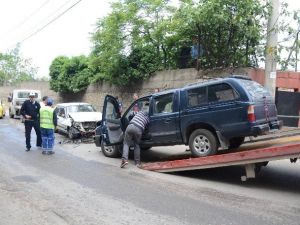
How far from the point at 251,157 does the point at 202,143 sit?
1.72m

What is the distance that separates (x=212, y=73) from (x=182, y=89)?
7186 mm

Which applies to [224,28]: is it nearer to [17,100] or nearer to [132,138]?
[132,138]

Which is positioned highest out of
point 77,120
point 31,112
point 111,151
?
point 31,112

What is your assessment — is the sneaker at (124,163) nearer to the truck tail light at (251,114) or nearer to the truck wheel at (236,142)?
the truck wheel at (236,142)

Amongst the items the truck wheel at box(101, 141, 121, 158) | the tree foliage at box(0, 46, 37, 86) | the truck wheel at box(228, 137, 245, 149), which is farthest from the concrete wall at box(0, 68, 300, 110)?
the tree foliage at box(0, 46, 37, 86)

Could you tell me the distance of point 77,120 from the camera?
1599 cm

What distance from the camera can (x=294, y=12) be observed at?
598 inches

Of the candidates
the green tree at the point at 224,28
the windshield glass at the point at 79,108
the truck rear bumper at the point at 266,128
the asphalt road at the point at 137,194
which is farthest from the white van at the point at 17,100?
the truck rear bumper at the point at 266,128

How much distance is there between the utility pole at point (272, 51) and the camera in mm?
12766

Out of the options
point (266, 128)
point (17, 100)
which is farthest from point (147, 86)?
point (266, 128)

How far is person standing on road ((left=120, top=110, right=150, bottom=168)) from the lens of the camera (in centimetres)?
1020

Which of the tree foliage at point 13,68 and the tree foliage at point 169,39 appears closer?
the tree foliage at point 169,39

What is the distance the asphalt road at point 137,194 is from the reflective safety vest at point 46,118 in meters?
1.63

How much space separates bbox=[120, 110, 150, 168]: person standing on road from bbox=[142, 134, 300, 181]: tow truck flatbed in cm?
76
